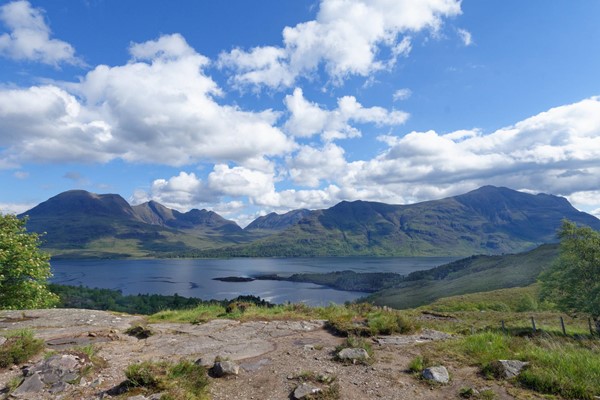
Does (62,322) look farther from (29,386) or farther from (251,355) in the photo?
(251,355)

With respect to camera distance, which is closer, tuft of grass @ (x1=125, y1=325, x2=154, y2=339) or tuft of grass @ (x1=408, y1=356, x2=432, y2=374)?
tuft of grass @ (x1=408, y1=356, x2=432, y2=374)

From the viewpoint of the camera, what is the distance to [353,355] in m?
11.9

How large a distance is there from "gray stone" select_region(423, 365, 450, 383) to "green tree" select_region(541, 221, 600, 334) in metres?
30.5

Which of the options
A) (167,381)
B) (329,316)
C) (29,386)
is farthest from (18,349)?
(329,316)

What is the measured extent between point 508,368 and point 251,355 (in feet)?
27.5

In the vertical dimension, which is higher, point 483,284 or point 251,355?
point 251,355

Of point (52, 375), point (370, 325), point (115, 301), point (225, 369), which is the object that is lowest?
point (115, 301)

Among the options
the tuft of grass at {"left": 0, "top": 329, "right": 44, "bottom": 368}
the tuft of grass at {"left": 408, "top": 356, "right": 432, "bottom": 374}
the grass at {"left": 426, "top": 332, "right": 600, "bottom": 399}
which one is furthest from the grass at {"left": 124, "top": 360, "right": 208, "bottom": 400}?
the grass at {"left": 426, "top": 332, "right": 600, "bottom": 399}

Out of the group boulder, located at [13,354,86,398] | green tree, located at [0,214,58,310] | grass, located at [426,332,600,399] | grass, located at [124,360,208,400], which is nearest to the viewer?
grass, located at [124,360,208,400]

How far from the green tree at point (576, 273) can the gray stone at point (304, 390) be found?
112 ft

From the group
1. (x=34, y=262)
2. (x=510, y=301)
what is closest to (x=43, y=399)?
(x=34, y=262)

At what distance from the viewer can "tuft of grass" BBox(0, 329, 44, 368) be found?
402 inches

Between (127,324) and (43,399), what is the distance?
8.92 metres

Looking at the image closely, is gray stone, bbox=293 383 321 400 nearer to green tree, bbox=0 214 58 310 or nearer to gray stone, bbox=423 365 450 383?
gray stone, bbox=423 365 450 383
